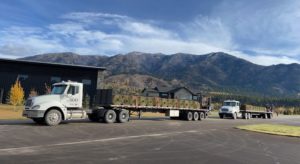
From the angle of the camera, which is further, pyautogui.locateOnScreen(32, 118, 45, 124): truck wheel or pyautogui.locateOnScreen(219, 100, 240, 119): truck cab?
pyautogui.locateOnScreen(219, 100, 240, 119): truck cab

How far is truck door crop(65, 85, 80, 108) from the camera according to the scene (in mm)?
24750

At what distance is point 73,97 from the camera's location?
2505 cm

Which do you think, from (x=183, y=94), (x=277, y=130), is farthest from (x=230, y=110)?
(x=183, y=94)

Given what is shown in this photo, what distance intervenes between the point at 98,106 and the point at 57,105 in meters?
5.66

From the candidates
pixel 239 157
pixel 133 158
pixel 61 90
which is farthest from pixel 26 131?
pixel 239 157

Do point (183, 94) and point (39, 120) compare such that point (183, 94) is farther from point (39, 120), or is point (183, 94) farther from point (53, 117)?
point (53, 117)

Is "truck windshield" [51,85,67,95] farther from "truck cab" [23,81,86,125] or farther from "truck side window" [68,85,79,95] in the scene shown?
"truck side window" [68,85,79,95]

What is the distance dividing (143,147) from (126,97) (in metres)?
15.0

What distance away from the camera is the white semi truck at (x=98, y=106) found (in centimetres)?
2333

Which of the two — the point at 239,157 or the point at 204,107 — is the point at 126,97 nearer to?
the point at 204,107

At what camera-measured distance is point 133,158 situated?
12.9 meters

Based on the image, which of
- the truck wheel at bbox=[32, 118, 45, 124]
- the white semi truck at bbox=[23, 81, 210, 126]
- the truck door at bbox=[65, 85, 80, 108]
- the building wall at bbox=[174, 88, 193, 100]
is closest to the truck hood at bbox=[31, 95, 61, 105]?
the white semi truck at bbox=[23, 81, 210, 126]

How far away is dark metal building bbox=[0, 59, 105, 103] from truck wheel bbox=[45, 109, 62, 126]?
4088cm

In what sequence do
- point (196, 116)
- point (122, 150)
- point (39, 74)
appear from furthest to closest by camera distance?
point (39, 74) < point (196, 116) < point (122, 150)
